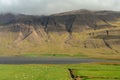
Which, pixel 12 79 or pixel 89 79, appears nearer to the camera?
pixel 12 79

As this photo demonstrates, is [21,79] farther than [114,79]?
No

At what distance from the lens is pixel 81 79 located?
175 feet

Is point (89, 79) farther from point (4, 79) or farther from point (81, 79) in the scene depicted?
point (4, 79)

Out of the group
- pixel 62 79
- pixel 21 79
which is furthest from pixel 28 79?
pixel 62 79

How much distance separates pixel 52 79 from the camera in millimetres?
51094

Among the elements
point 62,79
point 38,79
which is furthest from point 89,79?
point 38,79

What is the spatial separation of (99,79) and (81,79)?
9.93ft

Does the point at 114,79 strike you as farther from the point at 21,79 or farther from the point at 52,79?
the point at 21,79

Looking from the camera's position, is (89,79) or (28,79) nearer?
(28,79)

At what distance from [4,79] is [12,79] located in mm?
1284

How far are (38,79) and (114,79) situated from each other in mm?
12874

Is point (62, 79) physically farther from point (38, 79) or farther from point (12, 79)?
point (12, 79)

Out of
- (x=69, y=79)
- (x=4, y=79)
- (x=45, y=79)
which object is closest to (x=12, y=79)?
(x=4, y=79)

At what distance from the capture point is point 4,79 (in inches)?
1969
